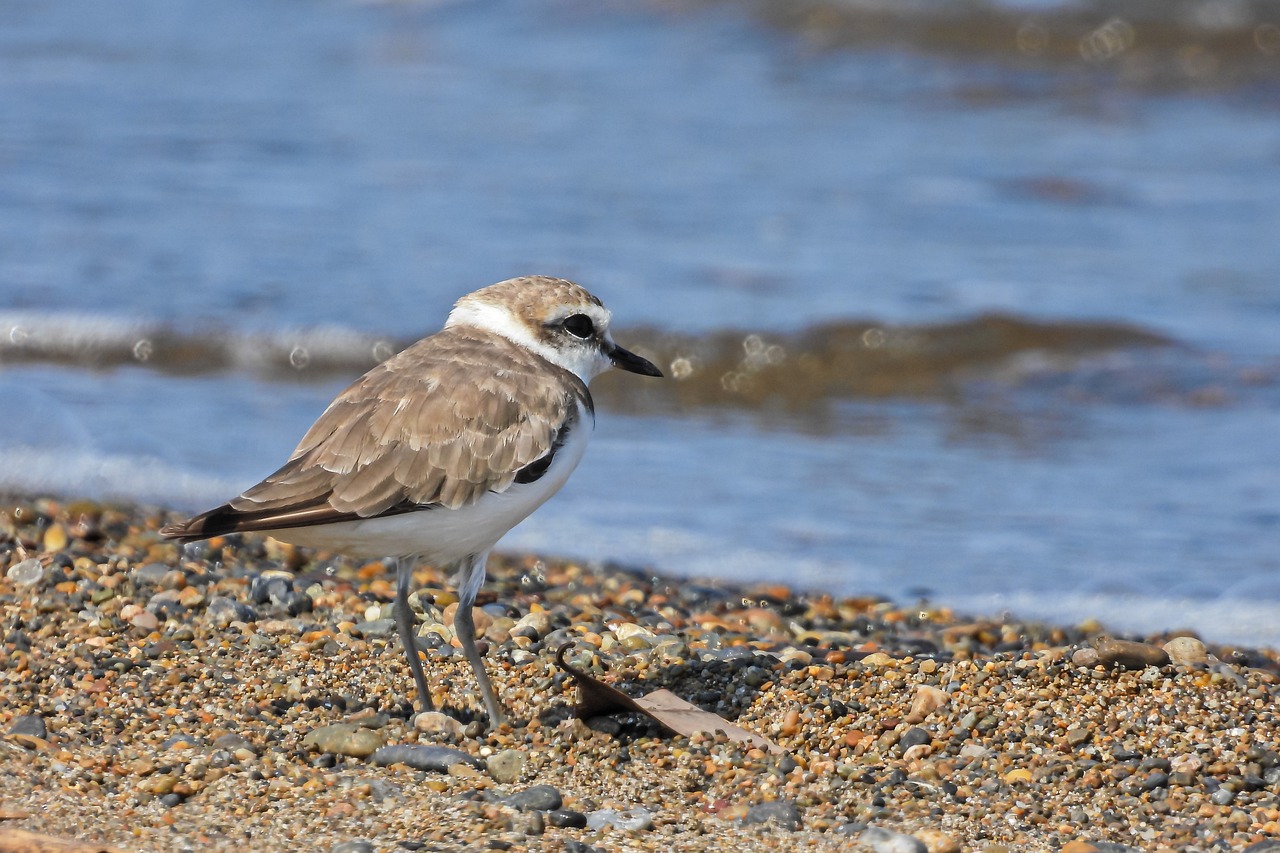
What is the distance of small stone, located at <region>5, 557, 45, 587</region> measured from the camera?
5.46 metres

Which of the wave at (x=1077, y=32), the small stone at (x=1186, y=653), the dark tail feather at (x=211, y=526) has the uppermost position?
the wave at (x=1077, y=32)

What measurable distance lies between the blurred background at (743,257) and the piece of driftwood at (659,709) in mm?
2052

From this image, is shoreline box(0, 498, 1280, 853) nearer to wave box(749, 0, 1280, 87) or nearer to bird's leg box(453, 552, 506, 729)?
bird's leg box(453, 552, 506, 729)

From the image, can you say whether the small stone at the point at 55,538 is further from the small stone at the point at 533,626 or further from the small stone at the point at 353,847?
the small stone at the point at 353,847

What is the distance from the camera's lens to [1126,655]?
4.80 m

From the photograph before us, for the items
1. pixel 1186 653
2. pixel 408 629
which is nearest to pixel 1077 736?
pixel 1186 653

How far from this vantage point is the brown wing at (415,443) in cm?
455

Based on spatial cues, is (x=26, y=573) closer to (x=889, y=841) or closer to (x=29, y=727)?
(x=29, y=727)

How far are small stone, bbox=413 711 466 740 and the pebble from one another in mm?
→ 634

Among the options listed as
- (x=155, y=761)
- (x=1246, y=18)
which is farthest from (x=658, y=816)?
(x=1246, y=18)

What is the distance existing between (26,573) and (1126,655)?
3.56m

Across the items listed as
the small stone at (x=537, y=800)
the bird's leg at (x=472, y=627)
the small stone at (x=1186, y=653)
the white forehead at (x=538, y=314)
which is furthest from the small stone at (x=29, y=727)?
the small stone at (x=1186, y=653)

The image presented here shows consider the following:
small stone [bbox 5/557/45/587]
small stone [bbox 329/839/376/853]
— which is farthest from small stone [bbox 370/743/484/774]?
small stone [bbox 5/557/45/587]

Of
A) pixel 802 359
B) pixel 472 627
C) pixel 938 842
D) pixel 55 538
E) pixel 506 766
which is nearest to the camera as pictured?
pixel 938 842
